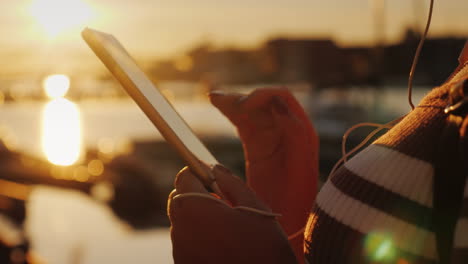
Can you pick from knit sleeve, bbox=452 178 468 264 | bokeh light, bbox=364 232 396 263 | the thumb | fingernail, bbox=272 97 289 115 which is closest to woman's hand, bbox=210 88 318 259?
fingernail, bbox=272 97 289 115

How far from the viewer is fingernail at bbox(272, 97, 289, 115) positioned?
5.23ft

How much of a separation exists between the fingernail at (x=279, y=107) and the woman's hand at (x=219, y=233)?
507mm

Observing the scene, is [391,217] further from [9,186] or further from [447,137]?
[9,186]

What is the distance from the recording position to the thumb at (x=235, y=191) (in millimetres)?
1172

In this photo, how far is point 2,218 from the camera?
19.4ft

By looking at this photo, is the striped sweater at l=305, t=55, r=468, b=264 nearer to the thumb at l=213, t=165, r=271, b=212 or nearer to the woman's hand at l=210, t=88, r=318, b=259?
the thumb at l=213, t=165, r=271, b=212

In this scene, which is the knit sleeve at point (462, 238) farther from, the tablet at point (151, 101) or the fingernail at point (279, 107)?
the fingernail at point (279, 107)

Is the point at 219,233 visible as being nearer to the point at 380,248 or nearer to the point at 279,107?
the point at 380,248

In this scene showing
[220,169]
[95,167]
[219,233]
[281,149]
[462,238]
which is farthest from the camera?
[95,167]

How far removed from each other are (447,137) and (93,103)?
66.4m

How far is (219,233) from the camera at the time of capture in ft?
3.60

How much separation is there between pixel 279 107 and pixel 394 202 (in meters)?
0.61

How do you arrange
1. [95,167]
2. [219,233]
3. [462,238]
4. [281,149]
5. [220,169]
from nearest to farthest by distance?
1. [462,238]
2. [219,233]
3. [220,169]
4. [281,149]
5. [95,167]

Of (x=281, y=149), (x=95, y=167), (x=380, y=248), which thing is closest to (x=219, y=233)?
(x=380, y=248)
